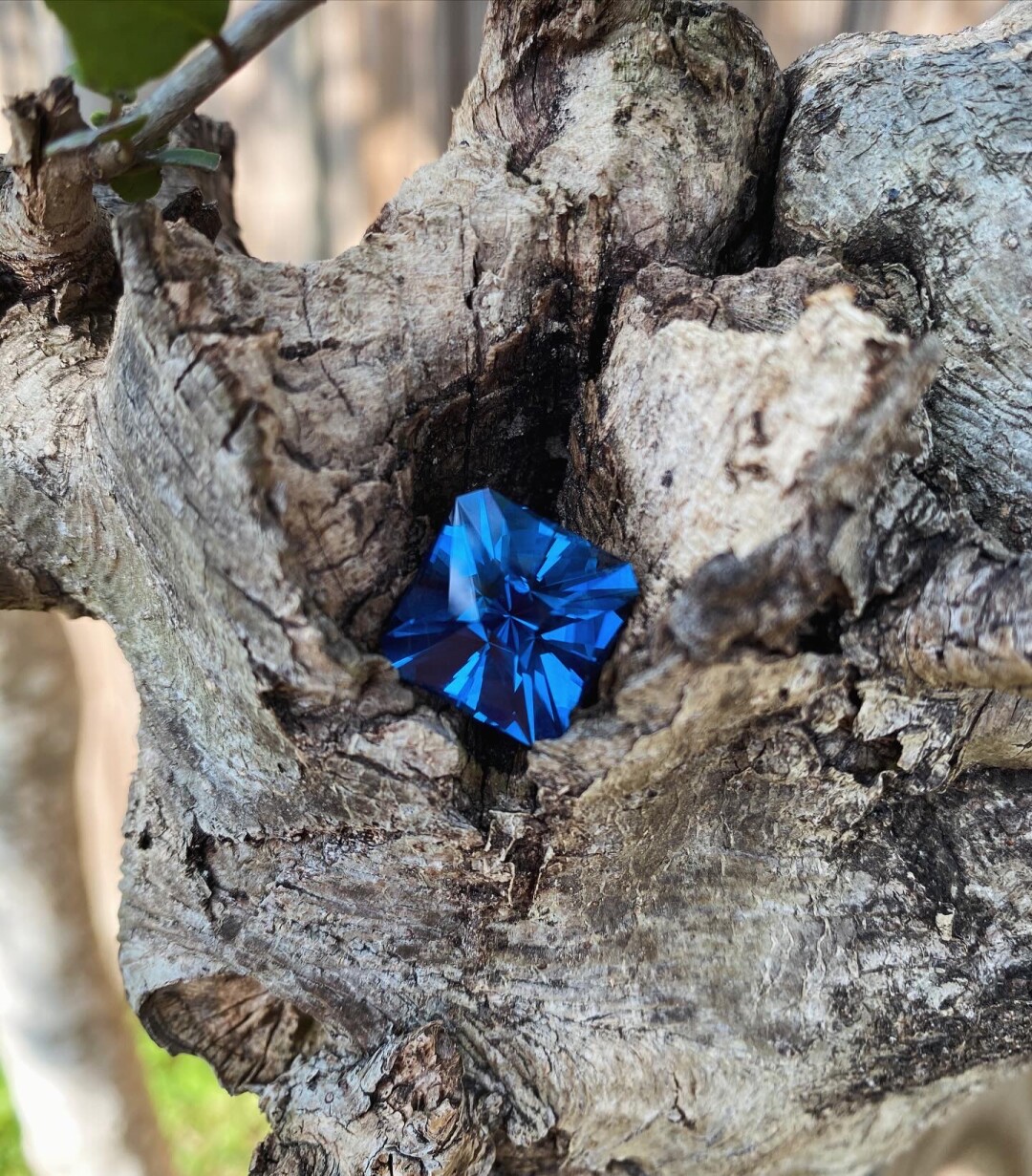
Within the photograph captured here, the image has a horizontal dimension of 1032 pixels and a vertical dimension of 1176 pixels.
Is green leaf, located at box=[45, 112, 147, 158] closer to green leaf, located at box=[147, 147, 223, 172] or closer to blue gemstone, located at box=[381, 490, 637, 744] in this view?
green leaf, located at box=[147, 147, 223, 172]

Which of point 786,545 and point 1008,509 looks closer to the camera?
point 786,545

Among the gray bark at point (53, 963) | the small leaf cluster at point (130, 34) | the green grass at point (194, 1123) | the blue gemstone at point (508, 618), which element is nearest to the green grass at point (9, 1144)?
the green grass at point (194, 1123)

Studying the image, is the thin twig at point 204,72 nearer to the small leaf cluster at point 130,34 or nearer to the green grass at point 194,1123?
the small leaf cluster at point 130,34

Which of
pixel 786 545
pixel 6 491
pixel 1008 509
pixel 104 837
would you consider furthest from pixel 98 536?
pixel 104 837

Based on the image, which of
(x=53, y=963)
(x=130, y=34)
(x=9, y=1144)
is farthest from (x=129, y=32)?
(x=9, y=1144)

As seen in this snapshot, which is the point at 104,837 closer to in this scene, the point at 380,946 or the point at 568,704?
the point at 380,946

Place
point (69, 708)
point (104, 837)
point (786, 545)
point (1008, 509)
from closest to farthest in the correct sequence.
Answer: point (786, 545) → point (1008, 509) → point (69, 708) → point (104, 837)
